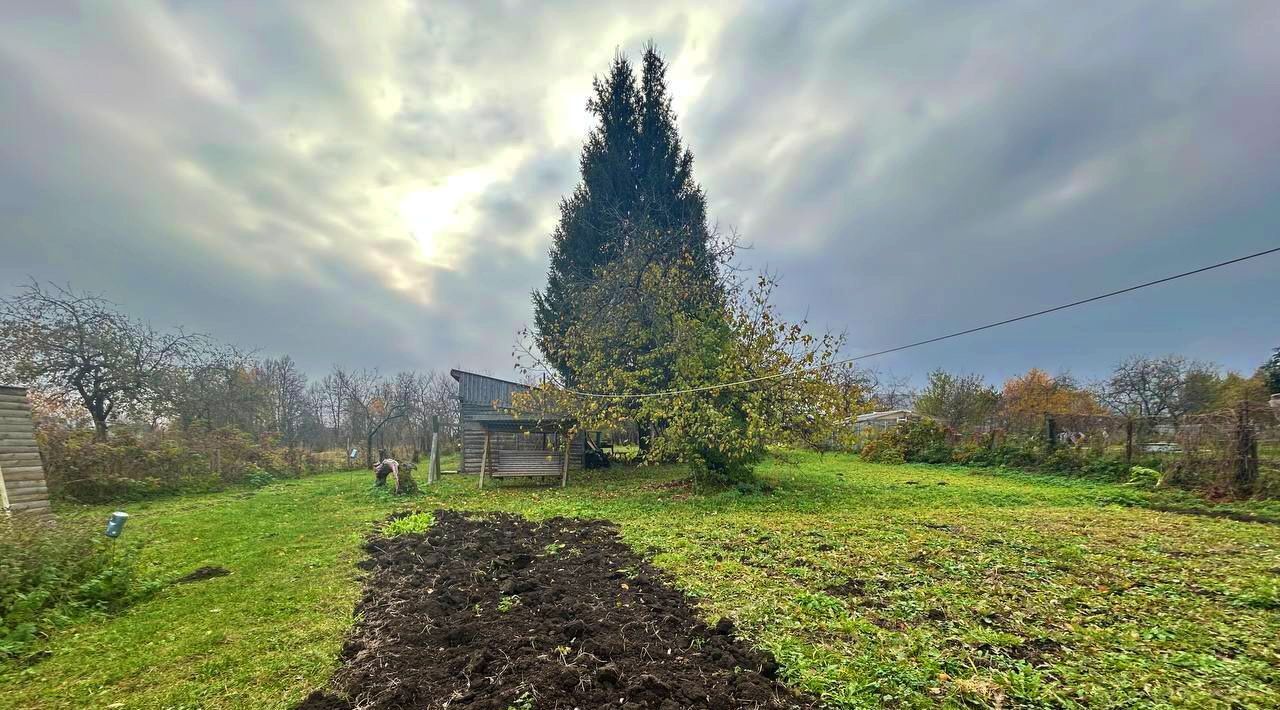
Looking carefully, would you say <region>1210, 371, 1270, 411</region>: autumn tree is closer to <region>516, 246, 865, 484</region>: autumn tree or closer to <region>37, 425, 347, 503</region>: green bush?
<region>516, 246, 865, 484</region>: autumn tree

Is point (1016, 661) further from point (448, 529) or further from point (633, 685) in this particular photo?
point (448, 529)

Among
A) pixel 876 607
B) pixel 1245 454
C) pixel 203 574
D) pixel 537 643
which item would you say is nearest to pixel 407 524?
pixel 203 574

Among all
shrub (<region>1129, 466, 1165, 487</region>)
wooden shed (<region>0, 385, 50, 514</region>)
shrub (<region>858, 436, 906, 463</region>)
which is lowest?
shrub (<region>858, 436, 906, 463</region>)

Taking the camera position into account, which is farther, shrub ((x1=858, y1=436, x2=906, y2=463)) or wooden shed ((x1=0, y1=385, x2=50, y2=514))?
shrub ((x1=858, y1=436, x2=906, y2=463))

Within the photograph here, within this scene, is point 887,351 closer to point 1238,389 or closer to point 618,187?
point 618,187

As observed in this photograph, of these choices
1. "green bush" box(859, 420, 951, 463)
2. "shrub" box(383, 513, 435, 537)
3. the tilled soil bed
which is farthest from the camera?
"green bush" box(859, 420, 951, 463)

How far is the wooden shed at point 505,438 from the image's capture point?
12.1 metres

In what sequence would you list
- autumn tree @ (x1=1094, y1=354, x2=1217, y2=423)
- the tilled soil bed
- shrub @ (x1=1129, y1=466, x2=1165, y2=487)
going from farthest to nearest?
autumn tree @ (x1=1094, y1=354, x2=1217, y2=423), shrub @ (x1=1129, y1=466, x2=1165, y2=487), the tilled soil bed

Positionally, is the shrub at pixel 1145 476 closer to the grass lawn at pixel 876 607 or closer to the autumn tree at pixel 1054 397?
the grass lawn at pixel 876 607

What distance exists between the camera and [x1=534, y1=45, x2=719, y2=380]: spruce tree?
1677cm

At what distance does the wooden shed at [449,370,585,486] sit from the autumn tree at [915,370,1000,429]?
15710mm

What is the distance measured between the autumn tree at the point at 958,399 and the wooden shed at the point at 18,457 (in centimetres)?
2419

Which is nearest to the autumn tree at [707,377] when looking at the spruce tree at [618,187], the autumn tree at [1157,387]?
the spruce tree at [618,187]

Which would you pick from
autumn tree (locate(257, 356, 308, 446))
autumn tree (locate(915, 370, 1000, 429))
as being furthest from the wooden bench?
autumn tree (locate(257, 356, 308, 446))
